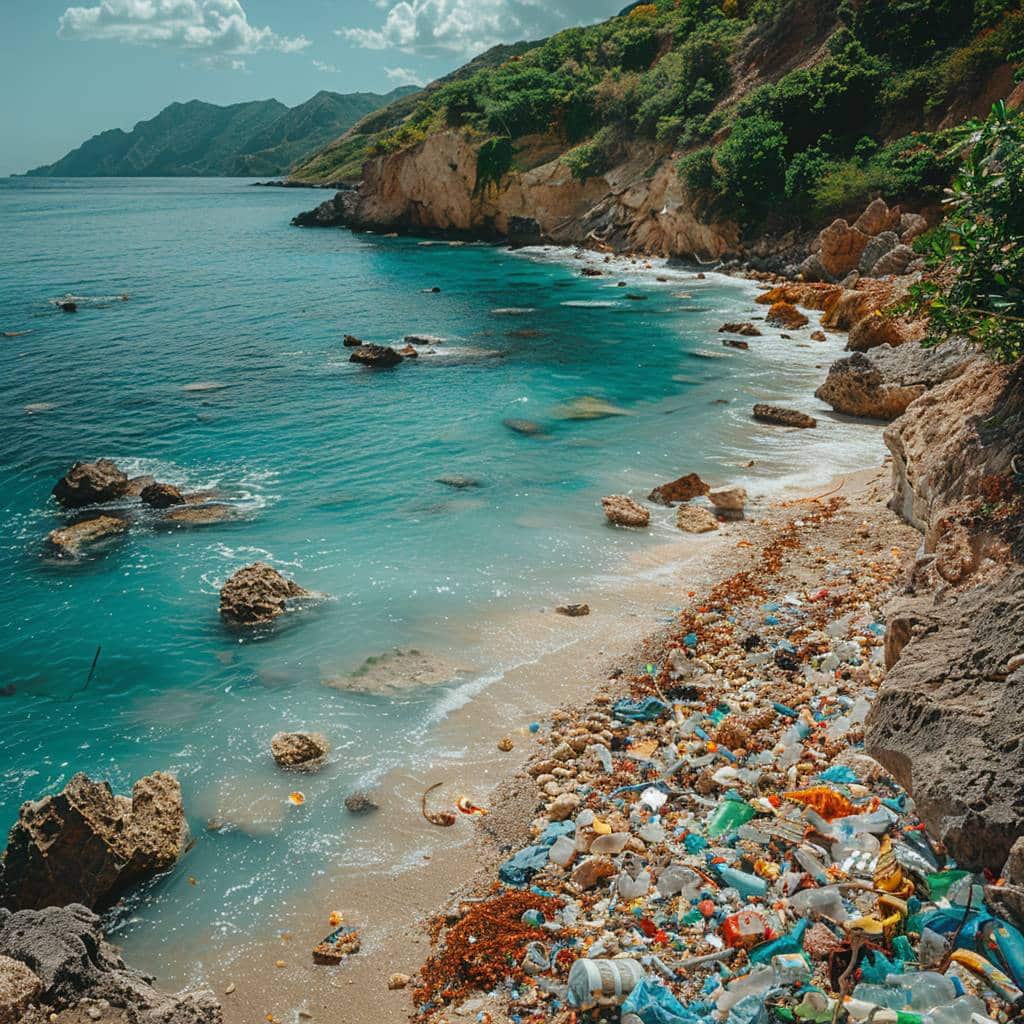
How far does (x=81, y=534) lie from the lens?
15773 mm

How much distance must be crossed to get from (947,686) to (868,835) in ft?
4.13

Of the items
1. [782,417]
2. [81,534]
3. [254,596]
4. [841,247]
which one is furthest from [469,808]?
[841,247]

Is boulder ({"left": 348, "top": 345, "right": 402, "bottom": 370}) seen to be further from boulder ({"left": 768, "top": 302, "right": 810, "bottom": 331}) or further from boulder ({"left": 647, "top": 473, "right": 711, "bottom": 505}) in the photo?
boulder ({"left": 647, "top": 473, "right": 711, "bottom": 505})

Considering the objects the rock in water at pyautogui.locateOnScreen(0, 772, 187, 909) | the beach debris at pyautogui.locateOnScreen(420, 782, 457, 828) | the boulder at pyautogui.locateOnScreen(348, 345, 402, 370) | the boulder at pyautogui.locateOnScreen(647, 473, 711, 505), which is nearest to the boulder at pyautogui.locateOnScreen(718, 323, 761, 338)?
the boulder at pyautogui.locateOnScreen(348, 345, 402, 370)

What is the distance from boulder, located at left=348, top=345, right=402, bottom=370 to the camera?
2892 centimetres

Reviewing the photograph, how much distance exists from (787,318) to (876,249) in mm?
5761

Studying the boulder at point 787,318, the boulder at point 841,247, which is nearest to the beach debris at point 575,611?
the boulder at point 787,318

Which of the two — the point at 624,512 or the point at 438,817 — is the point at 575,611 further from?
the point at 438,817

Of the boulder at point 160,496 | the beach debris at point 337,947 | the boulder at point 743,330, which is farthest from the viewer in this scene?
the boulder at point 743,330

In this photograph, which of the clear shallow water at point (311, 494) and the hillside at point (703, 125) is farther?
the hillside at point (703, 125)

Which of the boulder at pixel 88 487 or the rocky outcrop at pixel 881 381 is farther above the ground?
the rocky outcrop at pixel 881 381

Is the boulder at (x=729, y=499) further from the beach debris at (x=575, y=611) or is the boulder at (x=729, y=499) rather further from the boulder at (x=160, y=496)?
the boulder at (x=160, y=496)

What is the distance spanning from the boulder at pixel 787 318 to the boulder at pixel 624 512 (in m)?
18.8

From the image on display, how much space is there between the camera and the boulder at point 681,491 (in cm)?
1619
